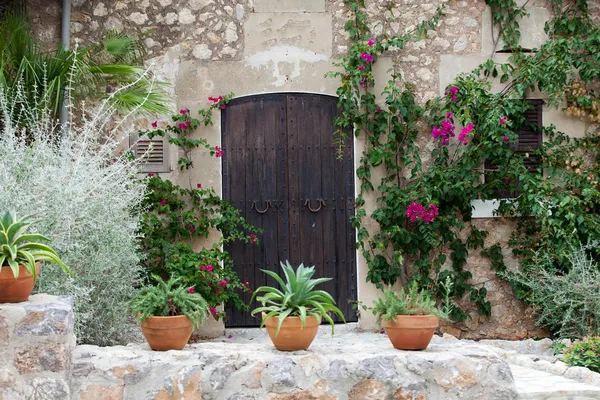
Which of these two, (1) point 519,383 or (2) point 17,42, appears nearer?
(1) point 519,383

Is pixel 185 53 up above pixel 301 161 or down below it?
above

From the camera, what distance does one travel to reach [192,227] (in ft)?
21.5

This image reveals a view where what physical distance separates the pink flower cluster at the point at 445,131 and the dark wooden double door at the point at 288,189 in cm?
84

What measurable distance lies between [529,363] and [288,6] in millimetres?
3832

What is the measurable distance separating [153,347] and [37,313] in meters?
0.71

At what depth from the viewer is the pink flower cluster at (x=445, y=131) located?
22.1ft

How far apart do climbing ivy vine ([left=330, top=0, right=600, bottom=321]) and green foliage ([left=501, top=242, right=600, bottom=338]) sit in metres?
0.16

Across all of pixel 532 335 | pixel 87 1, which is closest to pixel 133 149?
pixel 87 1

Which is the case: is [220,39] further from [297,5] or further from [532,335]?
[532,335]

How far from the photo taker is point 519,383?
15.6ft

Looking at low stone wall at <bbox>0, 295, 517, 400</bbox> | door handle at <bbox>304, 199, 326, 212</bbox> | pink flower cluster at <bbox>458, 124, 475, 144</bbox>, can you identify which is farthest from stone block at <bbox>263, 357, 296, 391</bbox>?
pink flower cluster at <bbox>458, 124, 475, 144</bbox>

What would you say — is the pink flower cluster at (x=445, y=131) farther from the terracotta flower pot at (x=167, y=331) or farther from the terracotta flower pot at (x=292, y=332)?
the terracotta flower pot at (x=167, y=331)

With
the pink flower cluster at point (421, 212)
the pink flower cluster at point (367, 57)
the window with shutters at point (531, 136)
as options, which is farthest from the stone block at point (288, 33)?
the window with shutters at point (531, 136)

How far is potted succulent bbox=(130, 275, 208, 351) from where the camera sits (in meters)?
4.00
